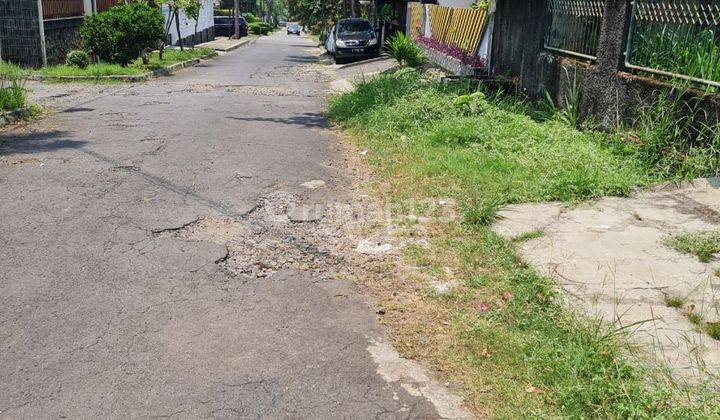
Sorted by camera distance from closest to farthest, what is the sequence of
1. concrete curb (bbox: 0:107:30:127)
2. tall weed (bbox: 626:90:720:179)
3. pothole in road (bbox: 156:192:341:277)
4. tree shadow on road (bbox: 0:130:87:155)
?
1. pothole in road (bbox: 156:192:341:277)
2. tall weed (bbox: 626:90:720:179)
3. tree shadow on road (bbox: 0:130:87:155)
4. concrete curb (bbox: 0:107:30:127)

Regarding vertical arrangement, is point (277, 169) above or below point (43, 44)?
below

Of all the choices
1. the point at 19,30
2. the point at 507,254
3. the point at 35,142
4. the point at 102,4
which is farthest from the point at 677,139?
the point at 102,4

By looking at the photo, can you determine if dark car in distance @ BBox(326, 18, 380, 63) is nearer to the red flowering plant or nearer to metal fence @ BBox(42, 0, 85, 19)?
the red flowering plant

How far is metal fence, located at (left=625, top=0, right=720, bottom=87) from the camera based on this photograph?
6.89 m

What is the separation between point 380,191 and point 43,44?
15634mm

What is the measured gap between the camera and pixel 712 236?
198 inches

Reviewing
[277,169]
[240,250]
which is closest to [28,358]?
[240,250]

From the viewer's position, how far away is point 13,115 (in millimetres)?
10812

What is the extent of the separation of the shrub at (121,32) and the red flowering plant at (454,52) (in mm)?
8450

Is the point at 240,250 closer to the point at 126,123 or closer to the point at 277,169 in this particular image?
the point at 277,169

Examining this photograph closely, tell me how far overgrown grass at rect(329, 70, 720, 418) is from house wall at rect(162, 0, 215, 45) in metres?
27.6

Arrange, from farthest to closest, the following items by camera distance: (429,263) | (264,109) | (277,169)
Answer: (264,109), (277,169), (429,263)

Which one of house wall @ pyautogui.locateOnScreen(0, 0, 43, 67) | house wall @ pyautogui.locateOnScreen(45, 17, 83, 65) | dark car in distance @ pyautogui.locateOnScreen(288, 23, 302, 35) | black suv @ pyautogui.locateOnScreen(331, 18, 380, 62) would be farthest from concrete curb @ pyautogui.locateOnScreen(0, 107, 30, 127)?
dark car in distance @ pyautogui.locateOnScreen(288, 23, 302, 35)

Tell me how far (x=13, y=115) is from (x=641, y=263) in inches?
389
